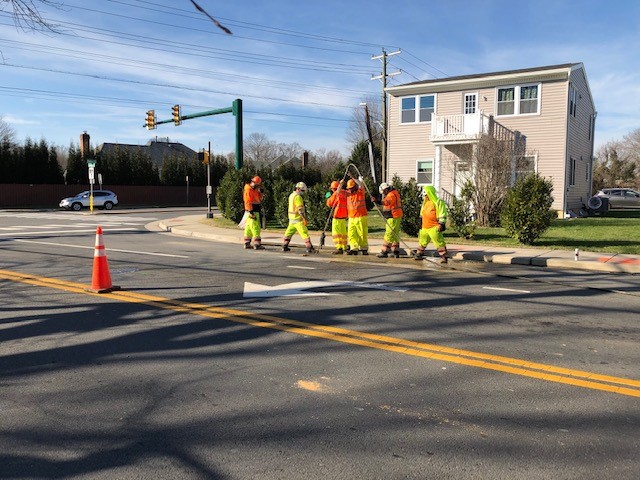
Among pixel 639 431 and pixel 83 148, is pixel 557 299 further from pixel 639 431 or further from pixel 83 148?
pixel 83 148

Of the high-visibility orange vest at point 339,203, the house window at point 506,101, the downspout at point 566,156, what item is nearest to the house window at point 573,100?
the downspout at point 566,156

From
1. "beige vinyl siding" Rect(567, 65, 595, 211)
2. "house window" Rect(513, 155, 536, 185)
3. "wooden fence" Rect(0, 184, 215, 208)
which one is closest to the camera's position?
"house window" Rect(513, 155, 536, 185)

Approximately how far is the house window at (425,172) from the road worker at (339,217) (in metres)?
15.2

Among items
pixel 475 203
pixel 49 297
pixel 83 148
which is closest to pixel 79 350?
pixel 49 297

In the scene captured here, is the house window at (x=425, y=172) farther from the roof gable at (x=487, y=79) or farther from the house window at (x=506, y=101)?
the house window at (x=506, y=101)

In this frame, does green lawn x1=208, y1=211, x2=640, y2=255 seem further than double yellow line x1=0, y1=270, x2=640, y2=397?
Yes

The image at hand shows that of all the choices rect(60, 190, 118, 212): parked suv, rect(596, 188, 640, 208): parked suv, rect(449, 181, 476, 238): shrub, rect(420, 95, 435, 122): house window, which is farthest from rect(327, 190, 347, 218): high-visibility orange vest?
rect(60, 190, 118, 212): parked suv

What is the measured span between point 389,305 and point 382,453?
13.0 feet

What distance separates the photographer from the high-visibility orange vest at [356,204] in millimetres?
12517

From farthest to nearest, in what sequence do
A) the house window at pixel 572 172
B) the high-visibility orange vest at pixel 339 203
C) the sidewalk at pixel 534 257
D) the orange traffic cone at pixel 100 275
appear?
the house window at pixel 572 172
the high-visibility orange vest at pixel 339 203
the sidewalk at pixel 534 257
the orange traffic cone at pixel 100 275

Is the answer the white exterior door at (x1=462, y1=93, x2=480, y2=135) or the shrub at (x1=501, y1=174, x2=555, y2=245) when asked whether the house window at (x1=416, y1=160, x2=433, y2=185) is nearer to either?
the white exterior door at (x1=462, y1=93, x2=480, y2=135)

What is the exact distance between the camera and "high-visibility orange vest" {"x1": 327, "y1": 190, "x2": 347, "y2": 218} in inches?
501

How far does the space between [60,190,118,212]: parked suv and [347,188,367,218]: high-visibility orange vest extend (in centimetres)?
3294

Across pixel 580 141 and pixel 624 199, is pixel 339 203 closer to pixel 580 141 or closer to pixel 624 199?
pixel 580 141
